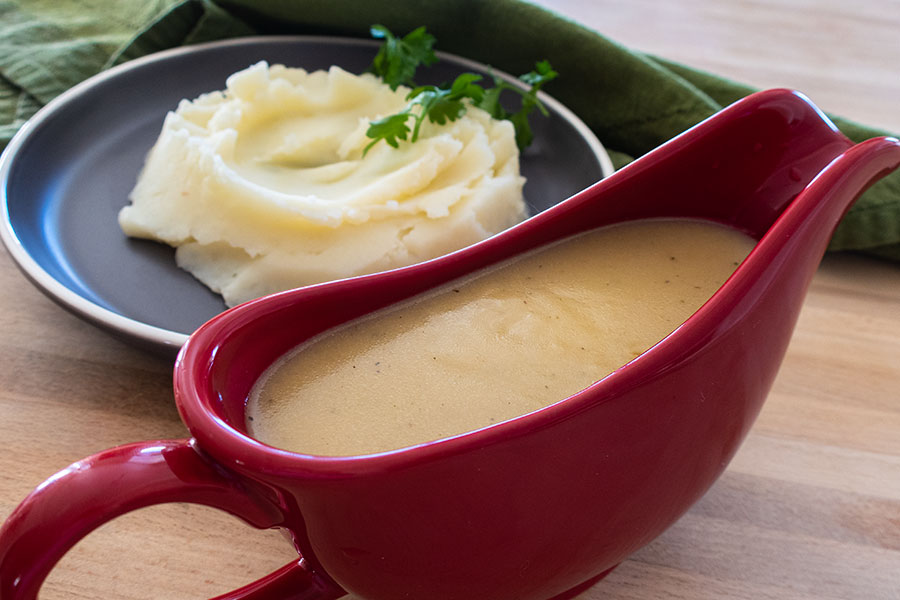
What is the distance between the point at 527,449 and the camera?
55 centimetres

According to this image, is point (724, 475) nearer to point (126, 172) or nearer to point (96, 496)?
point (96, 496)

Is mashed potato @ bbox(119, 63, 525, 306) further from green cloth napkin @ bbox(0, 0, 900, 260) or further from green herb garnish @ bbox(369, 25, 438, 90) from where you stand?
green cloth napkin @ bbox(0, 0, 900, 260)

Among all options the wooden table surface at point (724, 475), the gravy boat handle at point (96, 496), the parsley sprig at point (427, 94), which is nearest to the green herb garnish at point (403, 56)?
the parsley sprig at point (427, 94)

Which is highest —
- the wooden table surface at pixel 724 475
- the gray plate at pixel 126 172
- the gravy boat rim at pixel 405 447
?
the gravy boat rim at pixel 405 447

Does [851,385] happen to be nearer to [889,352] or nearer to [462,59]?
[889,352]

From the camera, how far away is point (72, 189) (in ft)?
3.91

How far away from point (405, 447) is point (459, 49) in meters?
1.09

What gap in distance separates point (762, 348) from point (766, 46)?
1.47m

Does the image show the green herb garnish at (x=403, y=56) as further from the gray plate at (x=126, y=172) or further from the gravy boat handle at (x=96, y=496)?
the gravy boat handle at (x=96, y=496)

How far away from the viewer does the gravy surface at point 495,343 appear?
2.07ft

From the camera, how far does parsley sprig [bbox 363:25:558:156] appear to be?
1178 mm

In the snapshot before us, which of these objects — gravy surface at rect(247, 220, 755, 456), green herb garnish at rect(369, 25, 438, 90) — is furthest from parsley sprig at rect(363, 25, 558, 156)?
gravy surface at rect(247, 220, 755, 456)

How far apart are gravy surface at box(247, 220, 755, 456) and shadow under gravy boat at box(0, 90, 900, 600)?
0.9 inches

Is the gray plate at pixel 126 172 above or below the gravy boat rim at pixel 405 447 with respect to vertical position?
below
